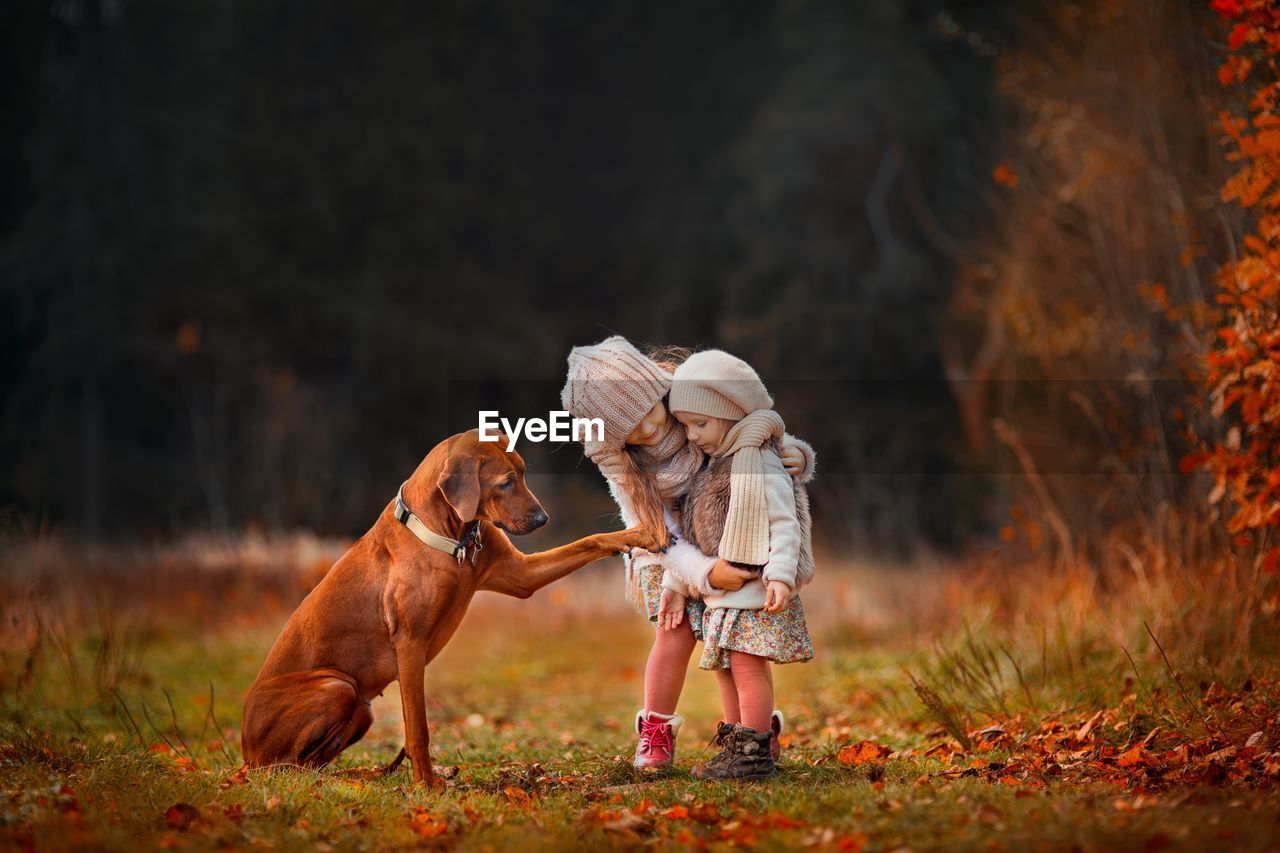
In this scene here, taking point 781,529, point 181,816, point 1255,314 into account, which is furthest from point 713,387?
point 1255,314

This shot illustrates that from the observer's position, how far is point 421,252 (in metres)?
25.7

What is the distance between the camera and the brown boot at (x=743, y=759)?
4.98 metres

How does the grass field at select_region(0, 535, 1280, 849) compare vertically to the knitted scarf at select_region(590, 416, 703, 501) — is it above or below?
below

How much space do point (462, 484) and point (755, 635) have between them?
1.24 meters

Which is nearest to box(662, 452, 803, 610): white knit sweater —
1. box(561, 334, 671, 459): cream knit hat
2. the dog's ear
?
box(561, 334, 671, 459): cream knit hat

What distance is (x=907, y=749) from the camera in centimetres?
589

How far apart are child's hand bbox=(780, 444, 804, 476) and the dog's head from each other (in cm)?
104

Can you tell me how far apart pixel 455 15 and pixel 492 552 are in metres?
24.7

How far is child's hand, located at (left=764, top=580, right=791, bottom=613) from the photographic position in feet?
15.9

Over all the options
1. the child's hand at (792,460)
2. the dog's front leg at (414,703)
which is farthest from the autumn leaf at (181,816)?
the child's hand at (792,460)

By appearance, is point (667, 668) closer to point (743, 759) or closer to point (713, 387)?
point (743, 759)

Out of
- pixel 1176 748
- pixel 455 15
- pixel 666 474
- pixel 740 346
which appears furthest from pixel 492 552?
pixel 455 15

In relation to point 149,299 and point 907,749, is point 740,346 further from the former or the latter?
point 907,749

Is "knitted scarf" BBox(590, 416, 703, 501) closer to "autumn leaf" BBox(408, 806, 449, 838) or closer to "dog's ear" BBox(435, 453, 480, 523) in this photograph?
"dog's ear" BBox(435, 453, 480, 523)
